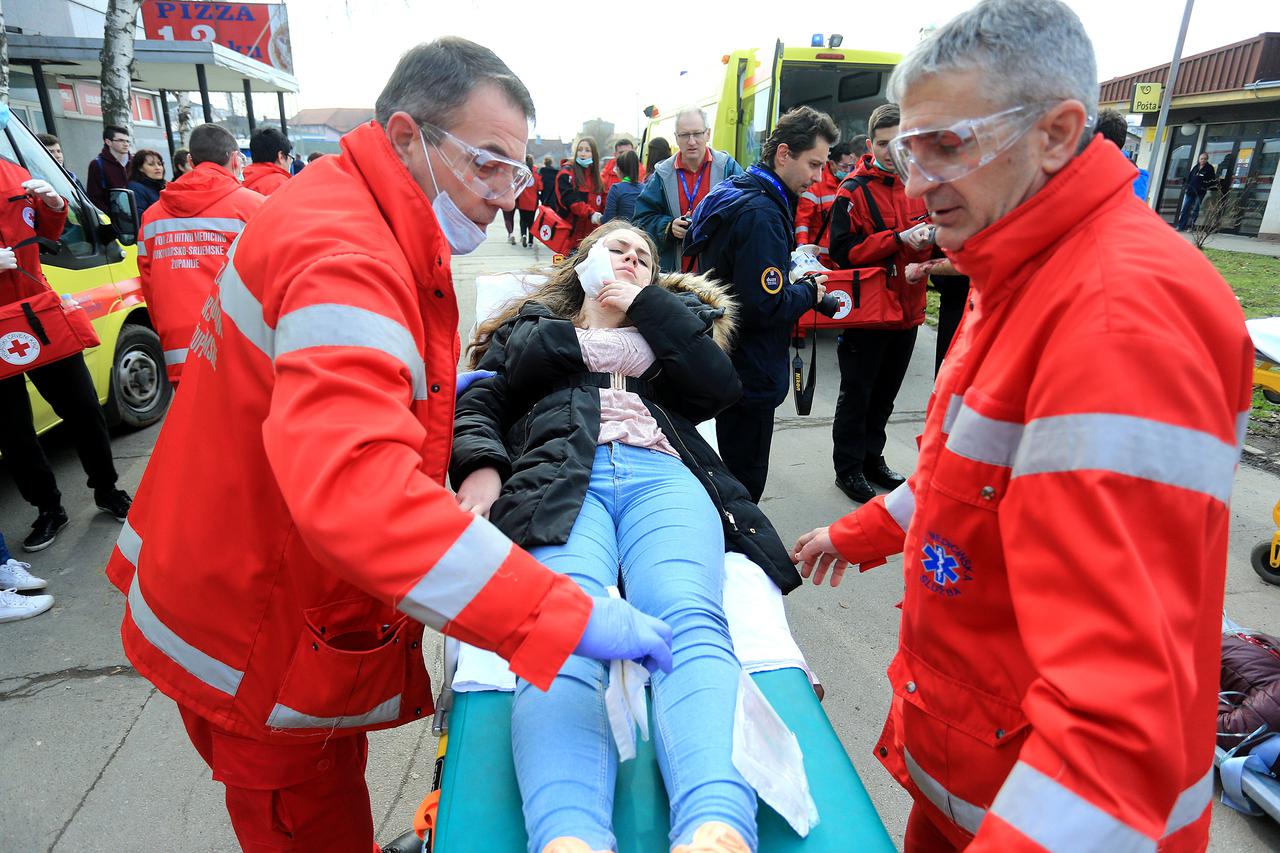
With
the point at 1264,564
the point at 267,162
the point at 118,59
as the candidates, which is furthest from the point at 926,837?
the point at 118,59

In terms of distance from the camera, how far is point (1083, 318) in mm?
899

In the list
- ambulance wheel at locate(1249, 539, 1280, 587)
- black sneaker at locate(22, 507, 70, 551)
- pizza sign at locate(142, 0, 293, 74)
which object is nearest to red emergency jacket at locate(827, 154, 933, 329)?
ambulance wheel at locate(1249, 539, 1280, 587)

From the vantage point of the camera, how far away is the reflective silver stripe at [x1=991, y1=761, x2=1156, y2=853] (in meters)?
0.79

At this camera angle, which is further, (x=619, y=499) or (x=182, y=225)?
(x=182, y=225)

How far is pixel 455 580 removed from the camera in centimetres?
103

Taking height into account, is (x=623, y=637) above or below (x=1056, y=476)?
below

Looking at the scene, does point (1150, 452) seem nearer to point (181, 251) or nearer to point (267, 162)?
point (181, 251)

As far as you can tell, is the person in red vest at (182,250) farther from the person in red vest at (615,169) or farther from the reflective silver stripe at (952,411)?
the person in red vest at (615,169)

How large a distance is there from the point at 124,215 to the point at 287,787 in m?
4.33

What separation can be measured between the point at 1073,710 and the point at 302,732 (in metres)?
1.33

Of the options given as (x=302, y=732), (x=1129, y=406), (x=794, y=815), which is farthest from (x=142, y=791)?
(x=1129, y=406)

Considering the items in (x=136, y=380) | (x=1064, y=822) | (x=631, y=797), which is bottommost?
(x=136, y=380)

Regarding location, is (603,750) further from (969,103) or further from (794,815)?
(969,103)

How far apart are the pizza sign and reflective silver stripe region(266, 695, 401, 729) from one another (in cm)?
1911
